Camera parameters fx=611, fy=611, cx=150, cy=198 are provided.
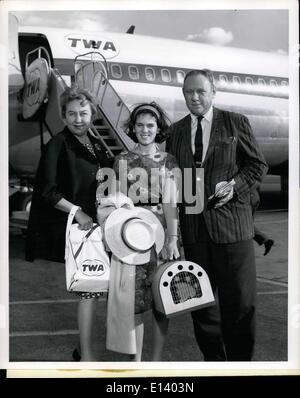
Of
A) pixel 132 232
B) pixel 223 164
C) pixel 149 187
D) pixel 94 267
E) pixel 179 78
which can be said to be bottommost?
pixel 94 267

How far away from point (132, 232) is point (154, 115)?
82 cm

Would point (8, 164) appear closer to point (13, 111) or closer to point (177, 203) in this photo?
point (13, 111)

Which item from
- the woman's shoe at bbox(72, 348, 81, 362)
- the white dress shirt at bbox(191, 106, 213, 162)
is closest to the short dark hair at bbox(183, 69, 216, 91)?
the white dress shirt at bbox(191, 106, 213, 162)

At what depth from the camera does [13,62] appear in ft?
14.4

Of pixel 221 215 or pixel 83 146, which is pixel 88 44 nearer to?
pixel 83 146

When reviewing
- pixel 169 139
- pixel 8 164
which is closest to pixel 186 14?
pixel 169 139

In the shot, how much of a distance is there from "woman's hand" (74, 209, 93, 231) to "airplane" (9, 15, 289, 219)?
517mm

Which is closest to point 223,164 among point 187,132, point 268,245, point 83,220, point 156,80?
point 187,132

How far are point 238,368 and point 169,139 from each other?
1.67 m

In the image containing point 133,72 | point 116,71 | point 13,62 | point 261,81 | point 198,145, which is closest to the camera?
point 198,145

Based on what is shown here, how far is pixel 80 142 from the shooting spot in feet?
13.9

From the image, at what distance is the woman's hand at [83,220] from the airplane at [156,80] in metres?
0.52

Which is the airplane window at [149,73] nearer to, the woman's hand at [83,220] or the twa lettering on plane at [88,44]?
the twa lettering on plane at [88,44]

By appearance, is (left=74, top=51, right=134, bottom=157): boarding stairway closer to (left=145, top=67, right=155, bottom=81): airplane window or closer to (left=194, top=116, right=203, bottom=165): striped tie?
(left=194, top=116, right=203, bottom=165): striped tie
